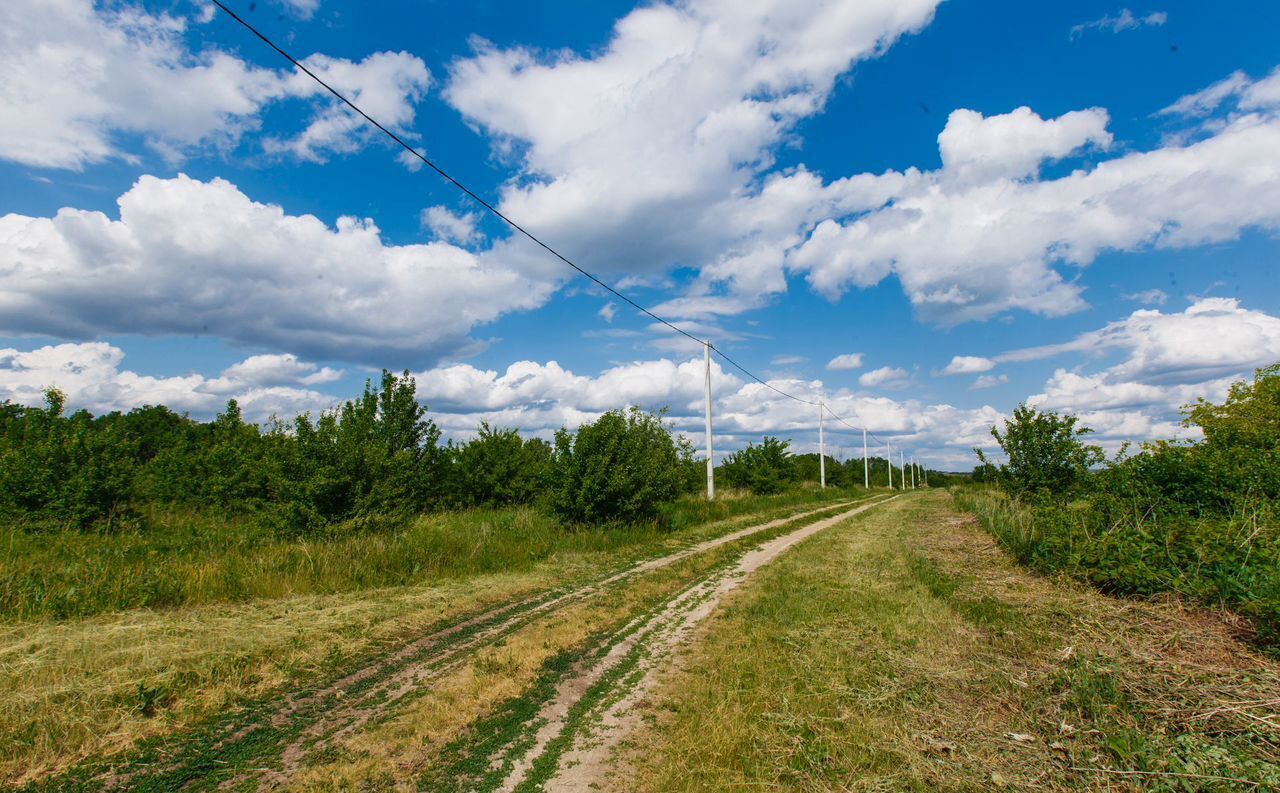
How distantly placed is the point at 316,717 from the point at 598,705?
2142 mm

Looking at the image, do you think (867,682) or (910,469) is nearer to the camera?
(867,682)

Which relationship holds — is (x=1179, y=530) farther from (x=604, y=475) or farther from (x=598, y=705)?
(x=604, y=475)

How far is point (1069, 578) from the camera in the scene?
768 cm

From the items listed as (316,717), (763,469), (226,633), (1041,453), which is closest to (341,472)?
(226,633)

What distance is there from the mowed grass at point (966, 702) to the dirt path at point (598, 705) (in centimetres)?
23

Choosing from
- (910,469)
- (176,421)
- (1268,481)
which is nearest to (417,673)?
(1268,481)

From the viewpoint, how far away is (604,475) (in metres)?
14.5

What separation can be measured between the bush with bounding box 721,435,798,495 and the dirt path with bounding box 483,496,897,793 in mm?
28152

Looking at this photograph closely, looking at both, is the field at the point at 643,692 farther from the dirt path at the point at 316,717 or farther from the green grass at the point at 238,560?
the green grass at the point at 238,560

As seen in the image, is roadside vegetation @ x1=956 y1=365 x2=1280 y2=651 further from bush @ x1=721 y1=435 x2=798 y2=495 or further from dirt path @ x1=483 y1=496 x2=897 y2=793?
bush @ x1=721 y1=435 x2=798 y2=495

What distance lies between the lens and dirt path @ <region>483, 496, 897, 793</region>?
11.2 ft

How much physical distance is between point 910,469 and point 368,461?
120 metres

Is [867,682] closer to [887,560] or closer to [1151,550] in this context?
[1151,550]

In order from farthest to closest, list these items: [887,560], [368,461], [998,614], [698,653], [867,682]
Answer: [368,461] → [887,560] → [998,614] → [698,653] → [867,682]
